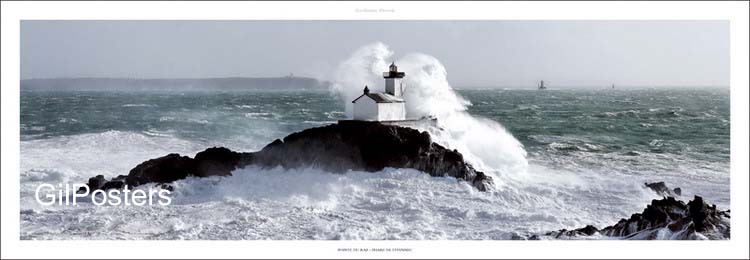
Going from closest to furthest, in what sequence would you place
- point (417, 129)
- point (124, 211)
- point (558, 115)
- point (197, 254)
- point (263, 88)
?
point (197, 254)
point (124, 211)
point (417, 129)
point (263, 88)
point (558, 115)

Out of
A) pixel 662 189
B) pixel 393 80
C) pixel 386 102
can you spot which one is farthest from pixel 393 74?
pixel 662 189

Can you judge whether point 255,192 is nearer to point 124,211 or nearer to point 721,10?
point 124,211

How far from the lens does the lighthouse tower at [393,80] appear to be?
46.2ft

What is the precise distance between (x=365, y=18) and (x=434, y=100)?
10.9 ft

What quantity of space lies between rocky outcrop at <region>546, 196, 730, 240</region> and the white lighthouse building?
362 cm

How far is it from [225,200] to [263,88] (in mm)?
4325

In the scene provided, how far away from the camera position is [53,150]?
1509cm

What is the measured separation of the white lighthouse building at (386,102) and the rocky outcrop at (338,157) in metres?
0.20

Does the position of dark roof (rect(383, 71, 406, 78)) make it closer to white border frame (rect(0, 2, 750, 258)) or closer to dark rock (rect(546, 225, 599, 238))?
white border frame (rect(0, 2, 750, 258))

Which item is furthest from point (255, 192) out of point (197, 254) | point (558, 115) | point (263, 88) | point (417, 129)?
point (558, 115)

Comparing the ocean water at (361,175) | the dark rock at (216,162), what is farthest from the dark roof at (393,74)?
the dark rock at (216,162)

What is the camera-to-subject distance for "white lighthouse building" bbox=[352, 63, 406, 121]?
13.7 metres

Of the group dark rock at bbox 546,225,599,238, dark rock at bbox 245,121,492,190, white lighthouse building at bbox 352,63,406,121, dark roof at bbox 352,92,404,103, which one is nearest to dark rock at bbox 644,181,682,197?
dark rock at bbox 546,225,599,238

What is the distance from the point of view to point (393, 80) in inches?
556
